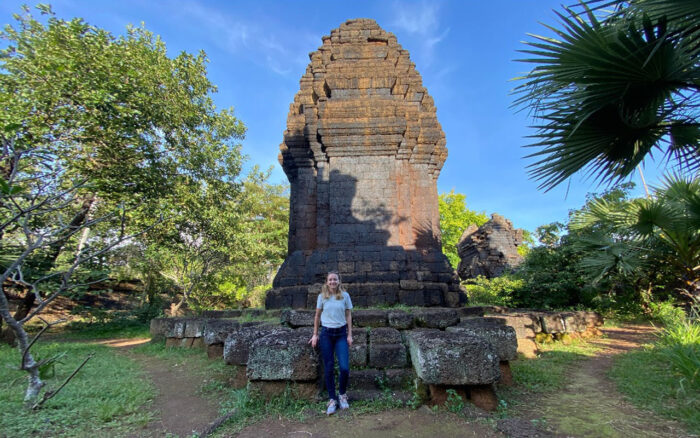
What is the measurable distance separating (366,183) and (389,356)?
4.00m

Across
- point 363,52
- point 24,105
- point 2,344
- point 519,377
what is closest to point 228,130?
point 24,105

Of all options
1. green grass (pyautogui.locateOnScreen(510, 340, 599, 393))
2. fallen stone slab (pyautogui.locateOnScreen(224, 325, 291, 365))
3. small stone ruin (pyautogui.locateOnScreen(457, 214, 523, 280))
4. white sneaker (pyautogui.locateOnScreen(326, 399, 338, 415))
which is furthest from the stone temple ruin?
small stone ruin (pyautogui.locateOnScreen(457, 214, 523, 280))

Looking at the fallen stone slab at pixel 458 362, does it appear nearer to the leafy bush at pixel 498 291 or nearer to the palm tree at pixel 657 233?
the palm tree at pixel 657 233

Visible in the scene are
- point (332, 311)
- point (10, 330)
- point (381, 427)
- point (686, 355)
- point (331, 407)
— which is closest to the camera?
point (381, 427)

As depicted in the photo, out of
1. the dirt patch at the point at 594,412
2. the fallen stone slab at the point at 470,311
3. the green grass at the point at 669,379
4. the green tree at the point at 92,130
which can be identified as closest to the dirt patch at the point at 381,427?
the dirt patch at the point at 594,412

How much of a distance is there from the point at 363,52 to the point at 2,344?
36.1ft

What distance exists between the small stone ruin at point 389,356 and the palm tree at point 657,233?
3929 millimetres

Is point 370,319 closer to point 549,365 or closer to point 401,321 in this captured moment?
point 401,321

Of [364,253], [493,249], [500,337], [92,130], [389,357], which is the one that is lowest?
[389,357]

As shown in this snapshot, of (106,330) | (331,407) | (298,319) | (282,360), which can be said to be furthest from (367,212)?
(106,330)

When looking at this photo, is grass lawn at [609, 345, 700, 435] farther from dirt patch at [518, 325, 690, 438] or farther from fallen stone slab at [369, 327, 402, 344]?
fallen stone slab at [369, 327, 402, 344]

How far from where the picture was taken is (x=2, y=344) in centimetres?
778

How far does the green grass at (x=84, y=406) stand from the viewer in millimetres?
2748

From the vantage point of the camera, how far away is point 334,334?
3.23 meters
